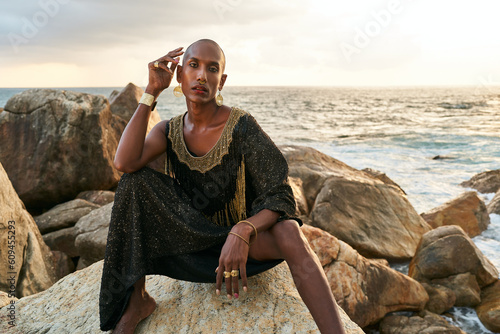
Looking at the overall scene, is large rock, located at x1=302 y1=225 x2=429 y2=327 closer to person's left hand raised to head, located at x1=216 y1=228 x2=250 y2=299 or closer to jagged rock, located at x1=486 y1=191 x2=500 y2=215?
person's left hand raised to head, located at x1=216 y1=228 x2=250 y2=299

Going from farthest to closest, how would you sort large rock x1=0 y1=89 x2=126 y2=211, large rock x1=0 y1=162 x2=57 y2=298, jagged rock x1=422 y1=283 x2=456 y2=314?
large rock x1=0 y1=89 x2=126 y2=211
jagged rock x1=422 y1=283 x2=456 y2=314
large rock x1=0 y1=162 x2=57 y2=298

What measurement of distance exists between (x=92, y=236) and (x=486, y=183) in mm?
11343

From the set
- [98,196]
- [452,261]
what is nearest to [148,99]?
[452,261]

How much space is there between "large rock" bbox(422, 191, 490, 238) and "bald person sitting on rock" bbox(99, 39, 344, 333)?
645 cm

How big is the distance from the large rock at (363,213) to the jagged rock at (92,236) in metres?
2.97

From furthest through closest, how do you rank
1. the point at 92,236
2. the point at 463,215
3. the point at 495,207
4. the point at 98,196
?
the point at 495,207 → the point at 463,215 → the point at 98,196 → the point at 92,236

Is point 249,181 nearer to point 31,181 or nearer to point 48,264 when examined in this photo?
point 48,264

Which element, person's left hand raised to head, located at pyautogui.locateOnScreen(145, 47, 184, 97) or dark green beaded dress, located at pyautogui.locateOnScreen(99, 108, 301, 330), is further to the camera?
person's left hand raised to head, located at pyautogui.locateOnScreen(145, 47, 184, 97)

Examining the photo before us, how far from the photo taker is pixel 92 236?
5395 millimetres

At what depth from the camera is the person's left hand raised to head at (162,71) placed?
2.58m

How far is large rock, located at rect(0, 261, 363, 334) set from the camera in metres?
2.49

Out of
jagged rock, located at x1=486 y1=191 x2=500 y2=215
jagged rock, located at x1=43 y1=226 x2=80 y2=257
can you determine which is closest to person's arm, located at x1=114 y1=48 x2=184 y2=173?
jagged rock, located at x1=43 y1=226 x2=80 y2=257

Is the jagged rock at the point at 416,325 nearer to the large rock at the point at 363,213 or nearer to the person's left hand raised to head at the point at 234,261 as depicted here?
the large rock at the point at 363,213

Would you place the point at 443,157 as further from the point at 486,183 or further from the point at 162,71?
the point at 162,71
